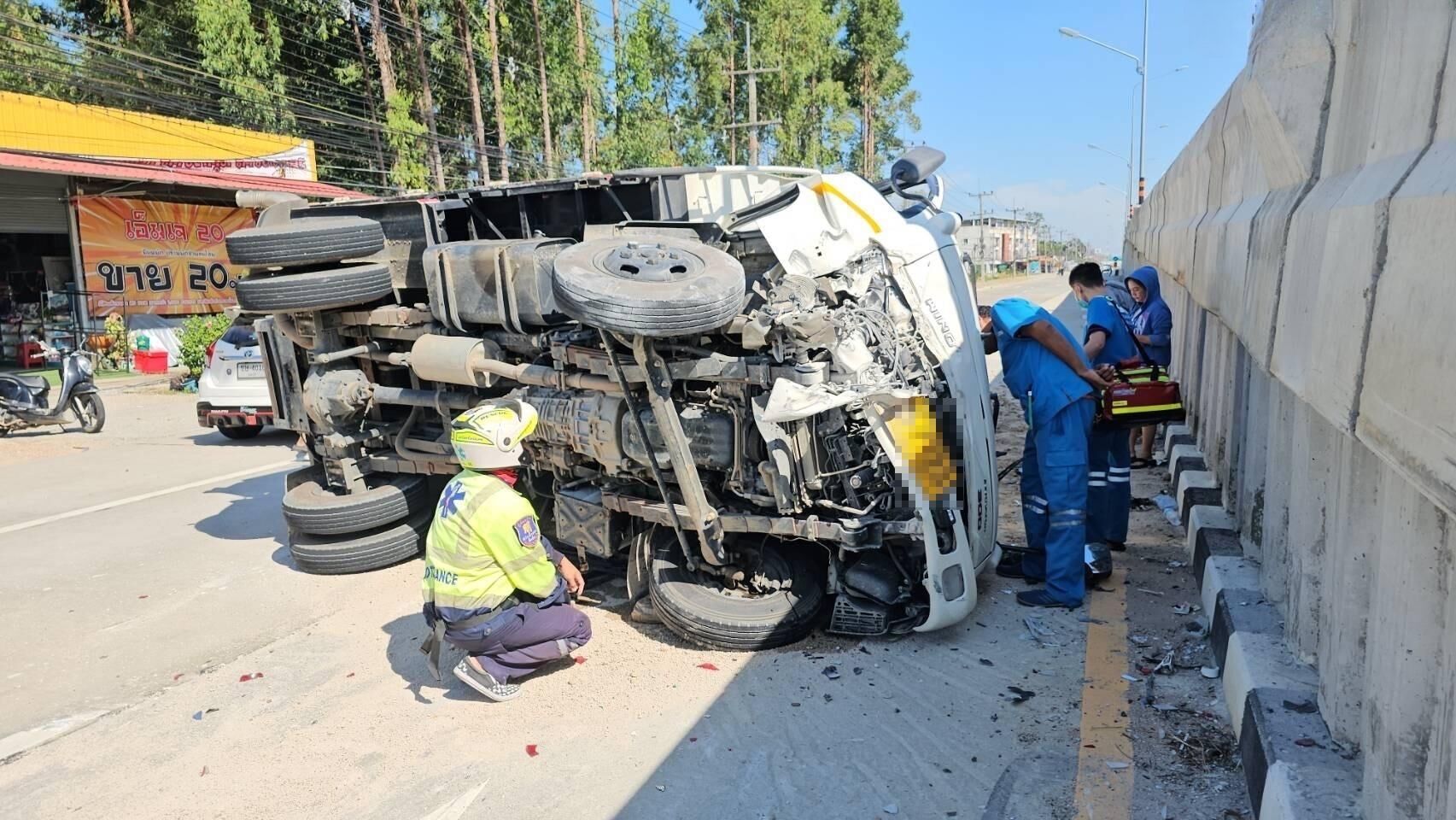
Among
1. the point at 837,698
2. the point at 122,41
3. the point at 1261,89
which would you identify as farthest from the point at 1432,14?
the point at 122,41

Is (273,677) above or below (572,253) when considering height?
below

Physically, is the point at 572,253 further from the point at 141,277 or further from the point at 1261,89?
the point at 141,277

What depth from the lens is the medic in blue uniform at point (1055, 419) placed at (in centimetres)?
456

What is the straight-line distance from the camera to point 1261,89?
12.3 ft

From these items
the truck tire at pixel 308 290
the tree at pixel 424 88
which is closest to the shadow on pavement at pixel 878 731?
the truck tire at pixel 308 290

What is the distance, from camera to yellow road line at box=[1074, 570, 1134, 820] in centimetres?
299

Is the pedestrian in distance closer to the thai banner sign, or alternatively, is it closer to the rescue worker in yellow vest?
the rescue worker in yellow vest

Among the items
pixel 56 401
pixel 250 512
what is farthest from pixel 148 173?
pixel 250 512

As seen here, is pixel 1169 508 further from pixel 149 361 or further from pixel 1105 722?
pixel 149 361

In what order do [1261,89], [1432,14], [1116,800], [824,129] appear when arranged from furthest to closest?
[824,129]
[1261,89]
[1116,800]
[1432,14]

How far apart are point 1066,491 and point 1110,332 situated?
186 cm

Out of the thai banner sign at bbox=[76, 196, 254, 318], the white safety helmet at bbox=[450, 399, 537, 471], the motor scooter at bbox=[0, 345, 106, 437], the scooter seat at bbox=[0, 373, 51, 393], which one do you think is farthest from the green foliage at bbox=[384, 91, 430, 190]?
the white safety helmet at bbox=[450, 399, 537, 471]

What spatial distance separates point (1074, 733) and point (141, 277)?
20.2 meters

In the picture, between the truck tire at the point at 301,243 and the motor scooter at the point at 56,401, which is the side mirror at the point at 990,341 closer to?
the truck tire at the point at 301,243
